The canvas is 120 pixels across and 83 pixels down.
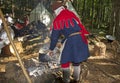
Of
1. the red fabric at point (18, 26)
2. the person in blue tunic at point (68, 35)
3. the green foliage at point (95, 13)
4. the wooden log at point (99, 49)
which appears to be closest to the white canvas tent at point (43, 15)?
the red fabric at point (18, 26)

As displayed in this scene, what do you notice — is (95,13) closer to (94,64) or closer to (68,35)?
(94,64)

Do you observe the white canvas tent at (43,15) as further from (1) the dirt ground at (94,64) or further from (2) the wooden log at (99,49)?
(2) the wooden log at (99,49)

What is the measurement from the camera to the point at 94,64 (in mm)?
8086

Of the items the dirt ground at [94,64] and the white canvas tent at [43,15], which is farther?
the white canvas tent at [43,15]

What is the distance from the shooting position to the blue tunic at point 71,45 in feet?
18.4

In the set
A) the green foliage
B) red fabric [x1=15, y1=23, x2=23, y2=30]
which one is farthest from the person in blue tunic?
the green foliage

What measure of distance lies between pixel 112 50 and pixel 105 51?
0.30 meters

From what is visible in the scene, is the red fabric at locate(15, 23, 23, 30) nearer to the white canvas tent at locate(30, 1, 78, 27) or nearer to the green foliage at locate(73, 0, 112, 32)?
the white canvas tent at locate(30, 1, 78, 27)

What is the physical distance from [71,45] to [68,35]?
8.8 inches

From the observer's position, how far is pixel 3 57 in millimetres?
8609

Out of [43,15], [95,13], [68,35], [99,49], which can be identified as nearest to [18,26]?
[43,15]

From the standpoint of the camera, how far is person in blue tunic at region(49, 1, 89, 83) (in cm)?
556

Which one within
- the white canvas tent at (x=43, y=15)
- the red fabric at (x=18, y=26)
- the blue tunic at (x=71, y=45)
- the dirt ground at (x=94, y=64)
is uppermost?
the white canvas tent at (x=43, y=15)

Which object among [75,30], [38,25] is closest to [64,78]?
[75,30]
